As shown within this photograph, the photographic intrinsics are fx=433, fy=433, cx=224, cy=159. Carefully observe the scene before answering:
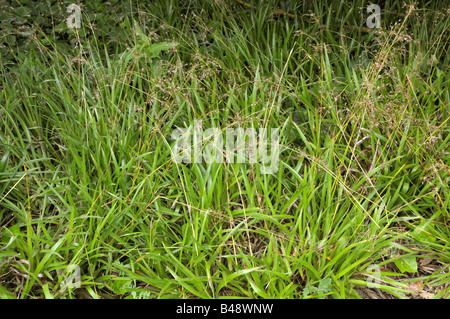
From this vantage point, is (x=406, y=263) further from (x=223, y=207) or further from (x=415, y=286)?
(x=223, y=207)

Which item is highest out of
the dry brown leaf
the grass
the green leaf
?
the grass

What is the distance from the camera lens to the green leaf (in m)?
1.83

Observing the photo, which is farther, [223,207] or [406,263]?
[223,207]

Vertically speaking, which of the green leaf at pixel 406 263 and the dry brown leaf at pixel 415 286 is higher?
the green leaf at pixel 406 263

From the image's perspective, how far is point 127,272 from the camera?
1778 mm

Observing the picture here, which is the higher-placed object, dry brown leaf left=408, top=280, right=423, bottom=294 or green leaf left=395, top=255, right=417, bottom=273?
green leaf left=395, top=255, right=417, bottom=273

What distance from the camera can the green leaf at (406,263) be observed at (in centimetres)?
183

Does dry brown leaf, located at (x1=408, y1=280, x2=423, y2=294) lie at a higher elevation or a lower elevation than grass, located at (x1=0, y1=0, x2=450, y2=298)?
lower

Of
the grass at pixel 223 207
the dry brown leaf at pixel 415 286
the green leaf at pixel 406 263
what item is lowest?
the dry brown leaf at pixel 415 286

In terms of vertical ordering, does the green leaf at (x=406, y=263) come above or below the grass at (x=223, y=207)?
below

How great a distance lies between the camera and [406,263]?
1.84m

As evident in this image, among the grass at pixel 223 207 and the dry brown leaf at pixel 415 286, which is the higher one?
the grass at pixel 223 207

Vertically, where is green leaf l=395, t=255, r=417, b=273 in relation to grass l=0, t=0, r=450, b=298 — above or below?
below

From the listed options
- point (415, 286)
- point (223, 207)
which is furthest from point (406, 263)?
point (223, 207)
